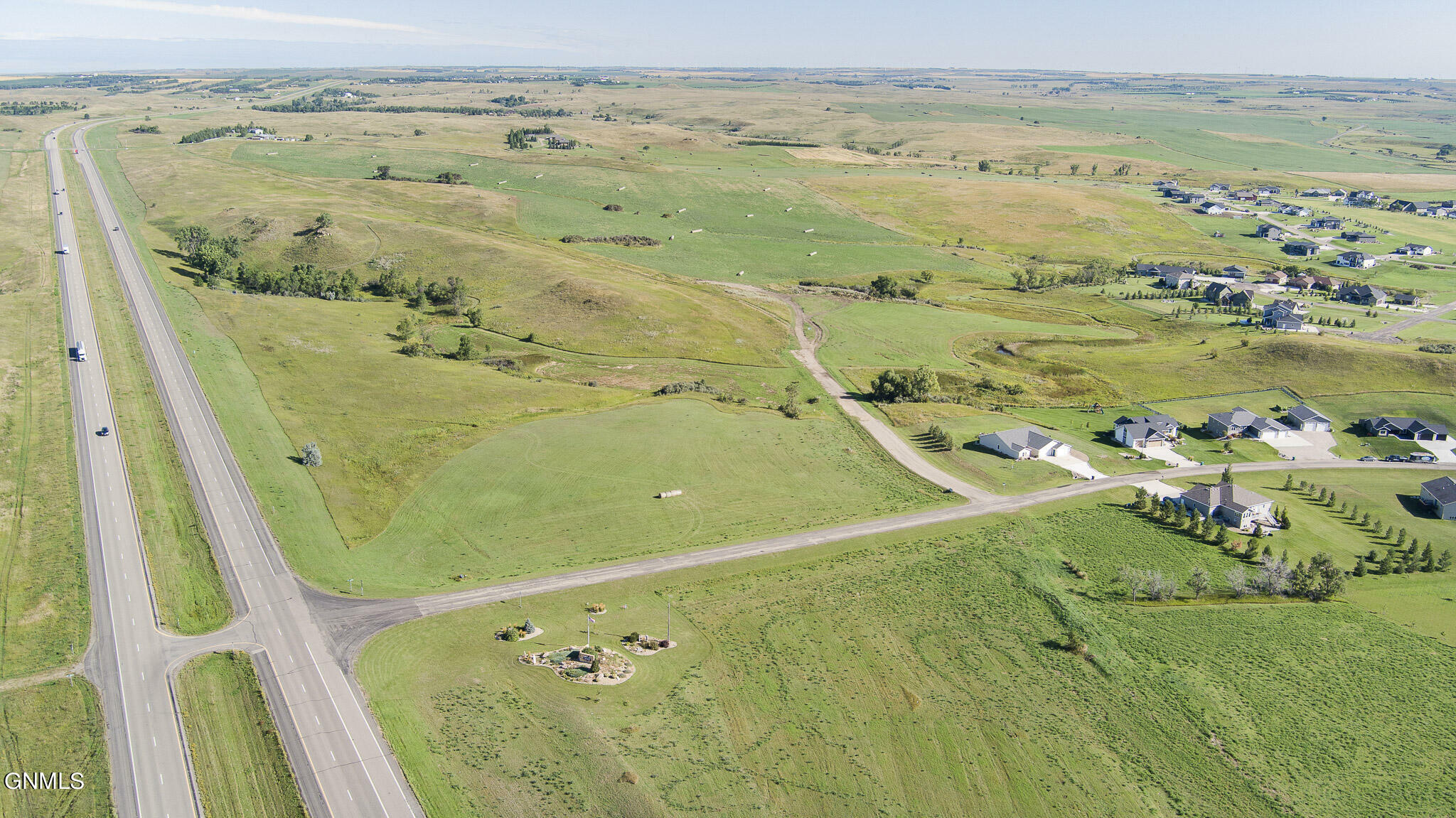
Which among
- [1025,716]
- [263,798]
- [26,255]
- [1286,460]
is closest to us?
[263,798]

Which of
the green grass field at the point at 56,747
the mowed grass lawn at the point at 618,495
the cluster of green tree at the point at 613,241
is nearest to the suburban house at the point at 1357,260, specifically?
the mowed grass lawn at the point at 618,495

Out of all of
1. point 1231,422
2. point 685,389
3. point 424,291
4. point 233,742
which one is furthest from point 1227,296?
point 233,742

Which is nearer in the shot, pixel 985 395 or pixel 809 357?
pixel 985 395

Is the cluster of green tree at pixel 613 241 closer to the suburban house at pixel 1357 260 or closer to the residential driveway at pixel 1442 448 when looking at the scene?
the residential driveway at pixel 1442 448

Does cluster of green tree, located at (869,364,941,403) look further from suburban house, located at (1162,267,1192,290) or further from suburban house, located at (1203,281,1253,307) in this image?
suburban house, located at (1162,267,1192,290)

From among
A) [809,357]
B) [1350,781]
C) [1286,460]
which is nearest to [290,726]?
[1350,781]

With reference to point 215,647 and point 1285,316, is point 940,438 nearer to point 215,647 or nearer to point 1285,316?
point 215,647

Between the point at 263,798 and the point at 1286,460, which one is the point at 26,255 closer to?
the point at 263,798
